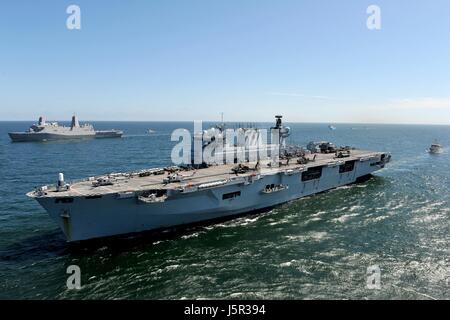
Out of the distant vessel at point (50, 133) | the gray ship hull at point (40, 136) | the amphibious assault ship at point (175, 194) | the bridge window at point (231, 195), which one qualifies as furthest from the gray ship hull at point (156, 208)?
the distant vessel at point (50, 133)

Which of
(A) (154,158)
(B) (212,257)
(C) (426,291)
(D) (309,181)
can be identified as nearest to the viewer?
(C) (426,291)

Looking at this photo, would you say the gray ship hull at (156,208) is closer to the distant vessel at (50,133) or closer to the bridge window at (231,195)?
the bridge window at (231,195)

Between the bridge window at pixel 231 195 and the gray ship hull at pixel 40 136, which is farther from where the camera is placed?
the gray ship hull at pixel 40 136

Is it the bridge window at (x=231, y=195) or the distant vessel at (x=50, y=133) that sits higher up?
the distant vessel at (x=50, y=133)

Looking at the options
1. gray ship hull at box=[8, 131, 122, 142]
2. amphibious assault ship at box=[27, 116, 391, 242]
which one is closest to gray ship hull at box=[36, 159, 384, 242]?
amphibious assault ship at box=[27, 116, 391, 242]

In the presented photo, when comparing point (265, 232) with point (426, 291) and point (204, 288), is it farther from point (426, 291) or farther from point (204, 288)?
point (426, 291)

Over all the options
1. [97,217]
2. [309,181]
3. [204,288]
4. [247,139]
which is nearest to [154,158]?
[247,139]

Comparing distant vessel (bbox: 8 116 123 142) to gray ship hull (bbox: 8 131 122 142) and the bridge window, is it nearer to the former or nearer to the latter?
gray ship hull (bbox: 8 131 122 142)

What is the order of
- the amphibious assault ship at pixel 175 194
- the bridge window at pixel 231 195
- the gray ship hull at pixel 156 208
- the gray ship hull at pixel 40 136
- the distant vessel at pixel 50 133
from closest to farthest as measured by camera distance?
1. the gray ship hull at pixel 156 208
2. the amphibious assault ship at pixel 175 194
3. the bridge window at pixel 231 195
4. the gray ship hull at pixel 40 136
5. the distant vessel at pixel 50 133
